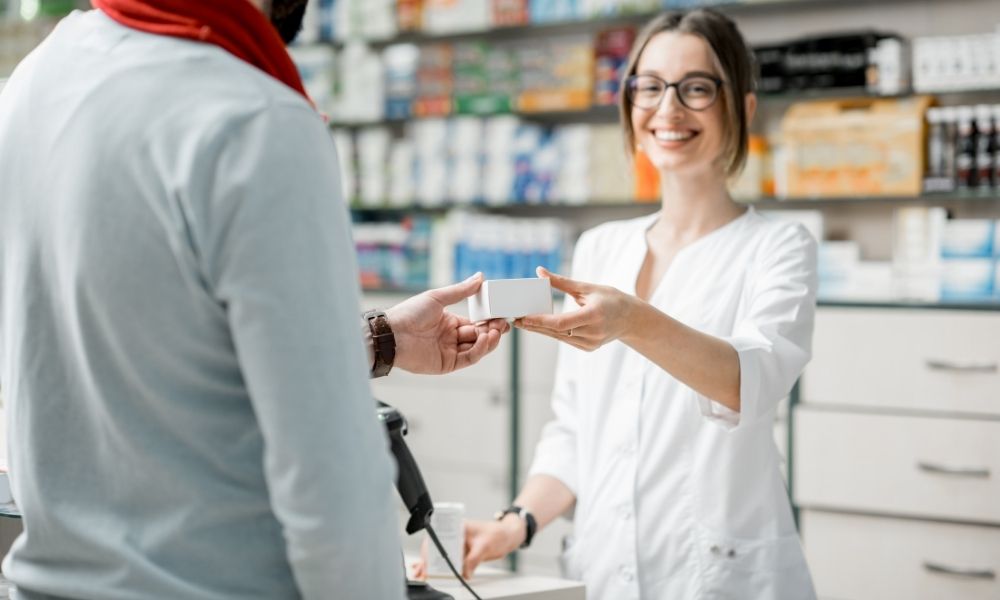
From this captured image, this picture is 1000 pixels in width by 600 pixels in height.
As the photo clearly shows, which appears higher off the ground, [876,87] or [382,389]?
[876,87]

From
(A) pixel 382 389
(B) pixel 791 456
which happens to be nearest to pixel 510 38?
(A) pixel 382 389

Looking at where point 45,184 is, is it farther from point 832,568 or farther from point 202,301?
point 832,568

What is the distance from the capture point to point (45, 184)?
86 centimetres

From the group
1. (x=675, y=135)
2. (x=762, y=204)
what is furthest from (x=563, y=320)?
(x=762, y=204)

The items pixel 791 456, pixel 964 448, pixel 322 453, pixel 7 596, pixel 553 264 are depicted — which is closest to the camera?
pixel 322 453

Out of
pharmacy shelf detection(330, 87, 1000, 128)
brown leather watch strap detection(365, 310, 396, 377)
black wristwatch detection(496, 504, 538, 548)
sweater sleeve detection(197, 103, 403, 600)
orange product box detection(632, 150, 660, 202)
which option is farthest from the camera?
orange product box detection(632, 150, 660, 202)

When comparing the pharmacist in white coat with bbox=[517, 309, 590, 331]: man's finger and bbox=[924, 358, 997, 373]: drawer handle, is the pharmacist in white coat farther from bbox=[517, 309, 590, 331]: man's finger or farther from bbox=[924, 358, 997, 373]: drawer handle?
bbox=[924, 358, 997, 373]: drawer handle

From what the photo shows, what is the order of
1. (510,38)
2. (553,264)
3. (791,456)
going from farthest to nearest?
(510,38) → (553,264) → (791,456)

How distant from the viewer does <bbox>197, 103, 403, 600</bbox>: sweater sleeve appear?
782 millimetres

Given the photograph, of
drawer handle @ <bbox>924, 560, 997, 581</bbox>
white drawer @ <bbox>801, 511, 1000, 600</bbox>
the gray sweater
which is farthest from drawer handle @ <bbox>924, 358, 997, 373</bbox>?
the gray sweater

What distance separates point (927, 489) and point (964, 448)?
158 mm

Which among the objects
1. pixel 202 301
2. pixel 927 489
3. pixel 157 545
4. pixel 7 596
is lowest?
pixel 927 489

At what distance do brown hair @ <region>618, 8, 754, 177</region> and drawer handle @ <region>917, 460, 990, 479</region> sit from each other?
1.55 metres

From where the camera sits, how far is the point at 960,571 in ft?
9.88
